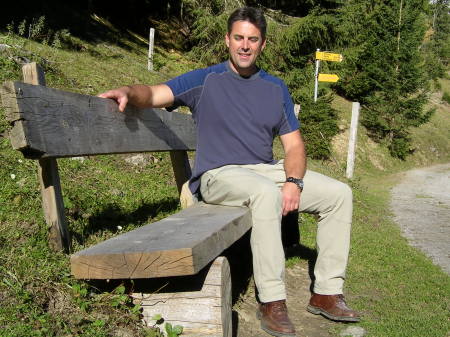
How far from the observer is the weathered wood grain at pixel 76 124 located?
2409 millimetres

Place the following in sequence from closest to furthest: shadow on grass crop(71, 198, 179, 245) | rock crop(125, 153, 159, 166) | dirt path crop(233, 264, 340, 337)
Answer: dirt path crop(233, 264, 340, 337) → shadow on grass crop(71, 198, 179, 245) → rock crop(125, 153, 159, 166)

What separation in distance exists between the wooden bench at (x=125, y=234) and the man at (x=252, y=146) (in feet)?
0.73

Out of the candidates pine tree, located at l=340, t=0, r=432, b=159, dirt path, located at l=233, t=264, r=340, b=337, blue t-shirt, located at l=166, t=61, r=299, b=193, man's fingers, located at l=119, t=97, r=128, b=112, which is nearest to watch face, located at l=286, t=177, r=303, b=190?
blue t-shirt, located at l=166, t=61, r=299, b=193

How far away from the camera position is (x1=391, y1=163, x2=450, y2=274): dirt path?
628cm

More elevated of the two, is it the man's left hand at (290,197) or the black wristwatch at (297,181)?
the black wristwatch at (297,181)

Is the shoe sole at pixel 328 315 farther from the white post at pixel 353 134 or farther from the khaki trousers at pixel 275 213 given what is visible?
the white post at pixel 353 134

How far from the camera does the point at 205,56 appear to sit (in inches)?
719

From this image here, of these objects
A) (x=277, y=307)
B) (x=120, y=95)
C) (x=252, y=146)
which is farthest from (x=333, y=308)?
(x=120, y=95)

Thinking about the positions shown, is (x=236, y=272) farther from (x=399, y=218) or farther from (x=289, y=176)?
(x=399, y=218)

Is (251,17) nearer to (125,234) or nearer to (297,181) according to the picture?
(297,181)

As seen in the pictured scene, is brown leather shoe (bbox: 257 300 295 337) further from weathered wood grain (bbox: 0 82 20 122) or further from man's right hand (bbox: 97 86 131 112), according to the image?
weathered wood grain (bbox: 0 82 20 122)

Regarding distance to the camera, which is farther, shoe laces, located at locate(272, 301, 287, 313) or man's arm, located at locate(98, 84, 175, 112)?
man's arm, located at locate(98, 84, 175, 112)

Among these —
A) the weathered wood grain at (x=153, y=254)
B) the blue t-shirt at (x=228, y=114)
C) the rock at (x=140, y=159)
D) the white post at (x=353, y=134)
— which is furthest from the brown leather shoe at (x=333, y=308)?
the white post at (x=353, y=134)

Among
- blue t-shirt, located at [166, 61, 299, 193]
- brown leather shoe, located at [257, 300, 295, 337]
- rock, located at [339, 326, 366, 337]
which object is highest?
blue t-shirt, located at [166, 61, 299, 193]
